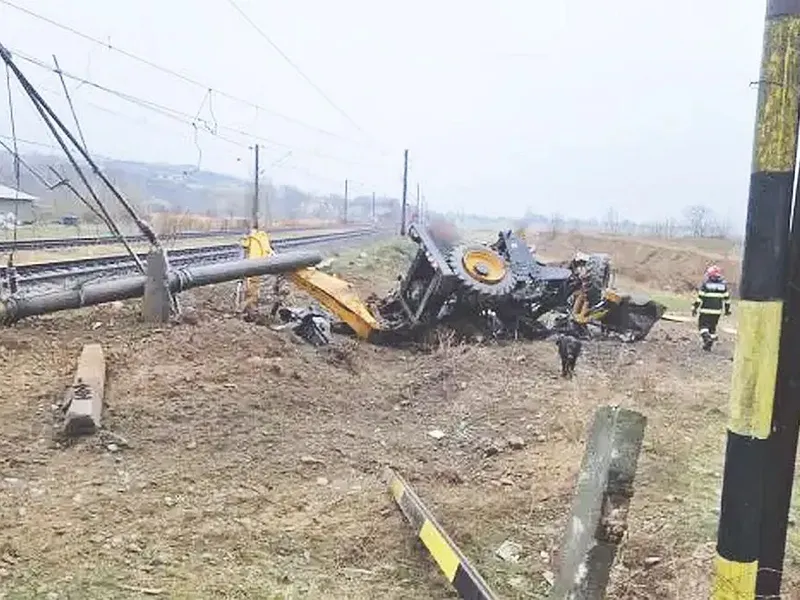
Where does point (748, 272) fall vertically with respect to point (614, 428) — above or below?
above

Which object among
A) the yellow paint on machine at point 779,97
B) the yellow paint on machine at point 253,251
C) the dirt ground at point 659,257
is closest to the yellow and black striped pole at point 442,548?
the yellow paint on machine at point 779,97

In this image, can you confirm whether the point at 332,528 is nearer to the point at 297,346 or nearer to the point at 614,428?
the point at 614,428

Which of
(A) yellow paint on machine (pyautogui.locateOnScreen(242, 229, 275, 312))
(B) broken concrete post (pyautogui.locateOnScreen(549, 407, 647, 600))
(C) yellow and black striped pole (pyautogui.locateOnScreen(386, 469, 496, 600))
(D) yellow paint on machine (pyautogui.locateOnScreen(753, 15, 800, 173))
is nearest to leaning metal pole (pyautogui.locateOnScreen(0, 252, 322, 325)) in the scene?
(A) yellow paint on machine (pyautogui.locateOnScreen(242, 229, 275, 312))

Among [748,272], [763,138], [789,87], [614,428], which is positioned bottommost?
[614,428]

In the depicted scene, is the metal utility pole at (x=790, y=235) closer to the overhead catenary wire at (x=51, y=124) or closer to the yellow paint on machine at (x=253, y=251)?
the overhead catenary wire at (x=51, y=124)

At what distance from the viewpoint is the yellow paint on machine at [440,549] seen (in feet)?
11.4

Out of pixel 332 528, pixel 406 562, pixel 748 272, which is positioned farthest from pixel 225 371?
pixel 748 272

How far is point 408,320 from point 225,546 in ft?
23.8

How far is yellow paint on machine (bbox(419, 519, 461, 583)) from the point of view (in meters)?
3.48

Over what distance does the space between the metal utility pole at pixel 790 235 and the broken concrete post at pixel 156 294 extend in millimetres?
8207

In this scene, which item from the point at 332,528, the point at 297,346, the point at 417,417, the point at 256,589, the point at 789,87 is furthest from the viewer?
the point at 297,346

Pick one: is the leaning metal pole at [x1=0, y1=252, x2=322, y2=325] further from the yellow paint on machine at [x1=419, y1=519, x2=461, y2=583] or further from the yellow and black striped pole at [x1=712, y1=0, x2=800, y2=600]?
the yellow and black striped pole at [x1=712, y1=0, x2=800, y2=600]

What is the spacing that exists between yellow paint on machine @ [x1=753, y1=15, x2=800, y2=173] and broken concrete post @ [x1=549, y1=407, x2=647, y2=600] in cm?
80

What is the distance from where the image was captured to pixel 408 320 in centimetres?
1112
